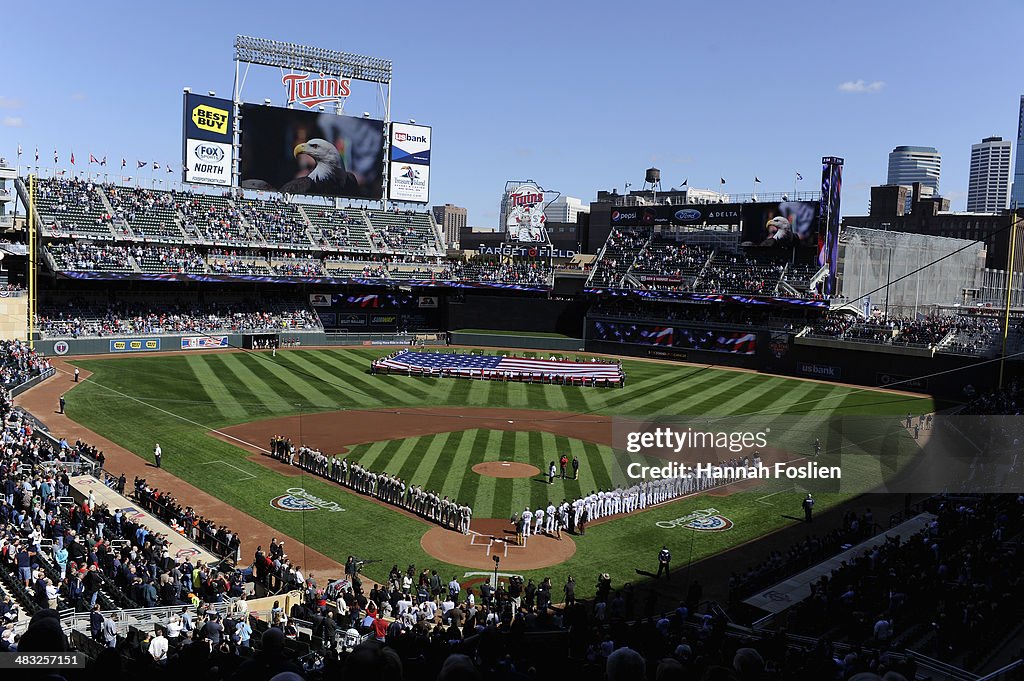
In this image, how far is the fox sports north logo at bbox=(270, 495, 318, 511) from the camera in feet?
76.3

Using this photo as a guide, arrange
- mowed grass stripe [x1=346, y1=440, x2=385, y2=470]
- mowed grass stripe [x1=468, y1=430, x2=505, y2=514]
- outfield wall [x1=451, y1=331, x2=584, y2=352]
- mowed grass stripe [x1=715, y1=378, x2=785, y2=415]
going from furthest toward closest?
outfield wall [x1=451, y1=331, x2=584, y2=352] → mowed grass stripe [x1=715, y1=378, x2=785, y2=415] → mowed grass stripe [x1=346, y1=440, x2=385, y2=470] → mowed grass stripe [x1=468, y1=430, x2=505, y2=514]

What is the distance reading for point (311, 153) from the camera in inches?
2653

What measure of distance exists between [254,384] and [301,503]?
68.3ft

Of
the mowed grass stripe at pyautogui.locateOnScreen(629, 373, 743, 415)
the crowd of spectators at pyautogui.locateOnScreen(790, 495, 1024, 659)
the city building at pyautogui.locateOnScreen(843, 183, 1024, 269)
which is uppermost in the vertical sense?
the city building at pyautogui.locateOnScreen(843, 183, 1024, 269)

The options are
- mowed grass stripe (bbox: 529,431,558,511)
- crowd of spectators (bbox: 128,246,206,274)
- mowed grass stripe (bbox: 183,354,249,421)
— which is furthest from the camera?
crowd of spectators (bbox: 128,246,206,274)

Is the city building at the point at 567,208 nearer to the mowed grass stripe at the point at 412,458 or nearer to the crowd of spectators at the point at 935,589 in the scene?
the mowed grass stripe at the point at 412,458

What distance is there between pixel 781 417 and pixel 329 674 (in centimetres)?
1153

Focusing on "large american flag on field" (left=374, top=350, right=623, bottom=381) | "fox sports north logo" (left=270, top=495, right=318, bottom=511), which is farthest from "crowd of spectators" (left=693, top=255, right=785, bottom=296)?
"fox sports north logo" (left=270, top=495, right=318, bottom=511)

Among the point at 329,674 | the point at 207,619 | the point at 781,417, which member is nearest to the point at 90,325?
the point at 207,619

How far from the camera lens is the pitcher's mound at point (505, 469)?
27.0 metres

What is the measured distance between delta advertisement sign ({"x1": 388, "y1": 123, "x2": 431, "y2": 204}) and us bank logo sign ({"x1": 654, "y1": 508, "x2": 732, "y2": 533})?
54.3m

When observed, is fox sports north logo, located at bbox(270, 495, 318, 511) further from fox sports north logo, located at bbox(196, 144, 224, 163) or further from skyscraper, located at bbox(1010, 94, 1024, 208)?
skyscraper, located at bbox(1010, 94, 1024, 208)

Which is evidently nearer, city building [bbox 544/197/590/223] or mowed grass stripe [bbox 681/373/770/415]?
mowed grass stripe [bbox 681/373/770/415]

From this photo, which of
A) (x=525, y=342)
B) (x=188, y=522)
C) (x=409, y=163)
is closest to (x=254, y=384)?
(x=188, y=522)
